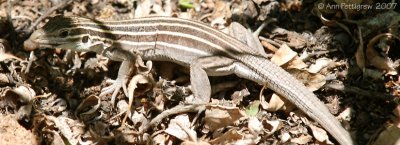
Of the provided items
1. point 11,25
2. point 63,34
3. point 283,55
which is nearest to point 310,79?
point 283,55

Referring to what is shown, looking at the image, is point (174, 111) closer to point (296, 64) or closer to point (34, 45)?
point (296, 64)

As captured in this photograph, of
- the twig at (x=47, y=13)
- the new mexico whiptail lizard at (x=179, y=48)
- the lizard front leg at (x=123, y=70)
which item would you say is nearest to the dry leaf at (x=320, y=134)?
the new mexico whiptail lizard at (x=179, y=48)

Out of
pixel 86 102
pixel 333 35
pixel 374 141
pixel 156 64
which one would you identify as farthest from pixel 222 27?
pixel 374 141

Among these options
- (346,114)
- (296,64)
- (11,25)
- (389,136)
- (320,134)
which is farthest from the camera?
(11,25)

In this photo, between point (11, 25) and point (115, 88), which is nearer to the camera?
point (115, 88)

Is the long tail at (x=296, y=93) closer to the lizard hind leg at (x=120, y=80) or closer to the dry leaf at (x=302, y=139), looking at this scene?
the dry leaf at (x=302, y=139)

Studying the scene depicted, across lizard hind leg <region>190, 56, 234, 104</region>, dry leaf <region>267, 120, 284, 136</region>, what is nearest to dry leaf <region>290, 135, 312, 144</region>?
dry leaf <region>267, 120, 284, 136</region>

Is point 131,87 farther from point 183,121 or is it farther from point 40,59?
point 40,59

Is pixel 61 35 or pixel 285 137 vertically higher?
pixel 61 35
